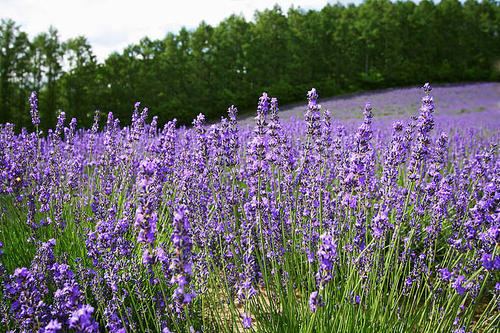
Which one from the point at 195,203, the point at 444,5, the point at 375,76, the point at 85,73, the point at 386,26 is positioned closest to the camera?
the point at 195,203

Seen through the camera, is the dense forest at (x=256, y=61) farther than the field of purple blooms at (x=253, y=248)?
Yes

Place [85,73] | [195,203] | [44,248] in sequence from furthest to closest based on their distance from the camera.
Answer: [85,73] < [195,203] < [44,248]

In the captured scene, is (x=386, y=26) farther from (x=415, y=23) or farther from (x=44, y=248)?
(x=44, y=248)

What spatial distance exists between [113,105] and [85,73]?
1.80 meters

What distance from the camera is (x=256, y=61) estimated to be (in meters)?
23.7

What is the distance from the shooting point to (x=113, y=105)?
16625 millimetres

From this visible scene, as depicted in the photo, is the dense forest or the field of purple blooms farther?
the dense forest

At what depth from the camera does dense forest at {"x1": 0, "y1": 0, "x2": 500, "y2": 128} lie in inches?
656

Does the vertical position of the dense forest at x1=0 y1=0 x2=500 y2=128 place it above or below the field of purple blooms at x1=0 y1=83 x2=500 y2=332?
above

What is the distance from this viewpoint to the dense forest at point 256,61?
16.7 meters

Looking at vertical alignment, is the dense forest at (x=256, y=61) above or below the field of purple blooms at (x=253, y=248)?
above

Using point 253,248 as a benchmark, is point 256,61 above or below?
above

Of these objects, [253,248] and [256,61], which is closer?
[253,248]

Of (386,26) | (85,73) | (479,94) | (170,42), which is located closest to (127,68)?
(85,73)
